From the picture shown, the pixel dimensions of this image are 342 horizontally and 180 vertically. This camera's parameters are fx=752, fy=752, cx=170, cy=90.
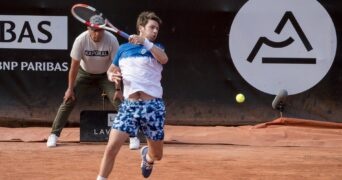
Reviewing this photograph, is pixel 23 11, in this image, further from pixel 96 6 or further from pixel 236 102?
pixel 236 102

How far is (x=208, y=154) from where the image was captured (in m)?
8.08

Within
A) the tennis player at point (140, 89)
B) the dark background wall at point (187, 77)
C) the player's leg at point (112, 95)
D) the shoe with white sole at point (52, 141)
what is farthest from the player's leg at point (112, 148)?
the dark background wall at point (187, 77)

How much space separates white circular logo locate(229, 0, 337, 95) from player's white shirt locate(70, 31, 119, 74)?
184cm

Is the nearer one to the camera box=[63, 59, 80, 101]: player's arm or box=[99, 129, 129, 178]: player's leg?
box=[99, 129, 129, 178]: player's leg

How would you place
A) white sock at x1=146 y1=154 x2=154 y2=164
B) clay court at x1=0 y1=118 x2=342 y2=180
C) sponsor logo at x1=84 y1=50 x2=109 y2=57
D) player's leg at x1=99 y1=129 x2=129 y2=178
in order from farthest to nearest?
sponsor logo at x1=84 y1=50 x2=109 y2=57 → clay court at x1=0 y1=118 x2=342 y2=180 → white sock at x1=146 y1=154 x2=154 y2=164 → player's leg at x1=99 y1=129 x2=129 y2=178

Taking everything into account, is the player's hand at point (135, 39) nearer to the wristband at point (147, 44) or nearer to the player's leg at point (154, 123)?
the wristband at point (147, 44)

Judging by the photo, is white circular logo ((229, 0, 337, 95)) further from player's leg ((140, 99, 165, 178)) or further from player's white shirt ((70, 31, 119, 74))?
player's leg ((140, 99, 165, 178))

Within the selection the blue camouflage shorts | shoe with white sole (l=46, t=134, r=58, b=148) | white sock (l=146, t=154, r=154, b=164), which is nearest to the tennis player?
the blue camouflage shorts

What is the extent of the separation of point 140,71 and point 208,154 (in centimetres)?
253

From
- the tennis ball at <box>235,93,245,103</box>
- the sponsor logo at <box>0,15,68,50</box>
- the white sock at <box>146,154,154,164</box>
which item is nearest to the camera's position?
the white sock at <box>146,154,154,164</box>

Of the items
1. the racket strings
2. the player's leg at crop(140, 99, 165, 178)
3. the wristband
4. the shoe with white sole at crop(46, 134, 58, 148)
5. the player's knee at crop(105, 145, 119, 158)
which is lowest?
the shoe with white sole at crop(46, 134, 58, 148)

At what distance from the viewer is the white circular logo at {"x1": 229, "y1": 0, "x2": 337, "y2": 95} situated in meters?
9.43

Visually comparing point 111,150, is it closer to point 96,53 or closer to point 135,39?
point 135,39

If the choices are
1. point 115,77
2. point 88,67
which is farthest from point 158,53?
point 88,67
